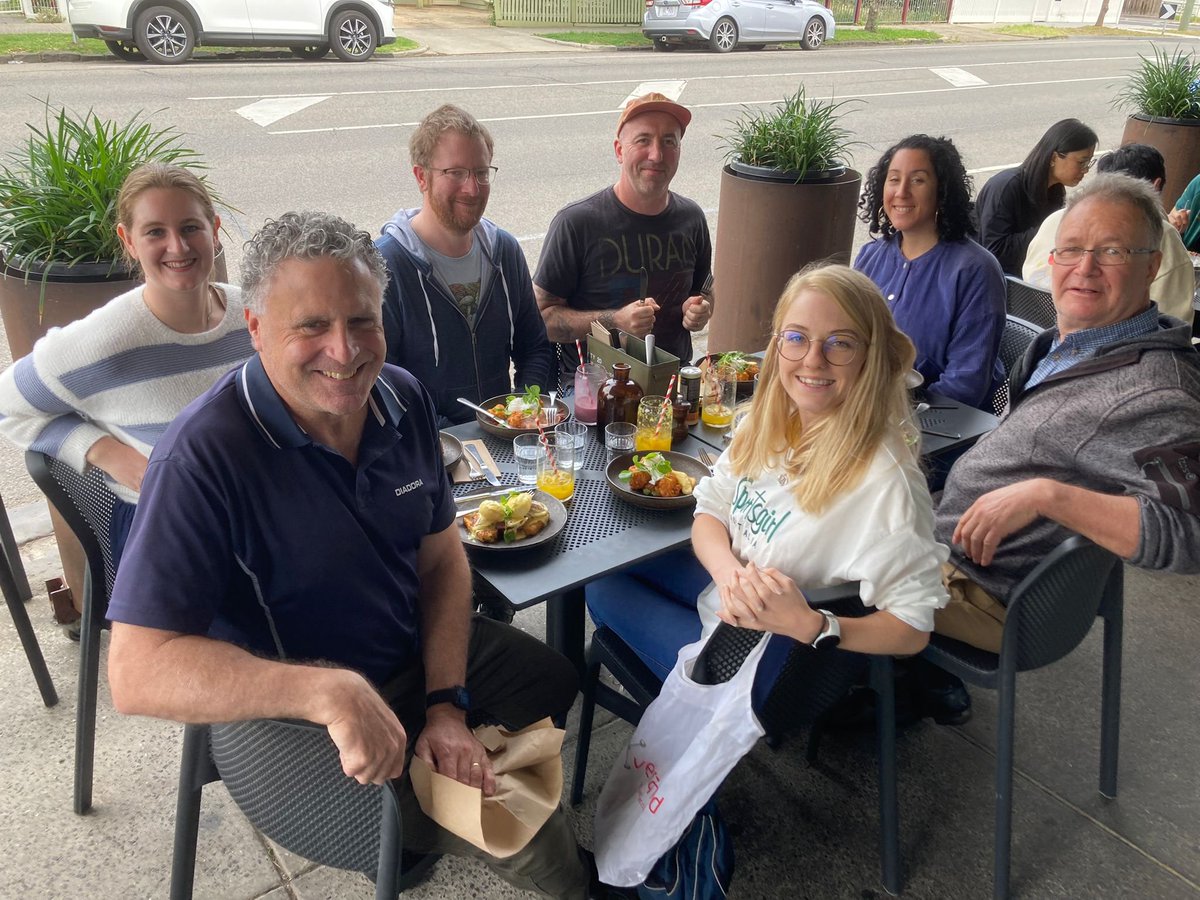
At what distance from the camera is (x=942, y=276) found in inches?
139

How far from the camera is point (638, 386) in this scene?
292cm

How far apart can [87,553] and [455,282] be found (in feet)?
5.24

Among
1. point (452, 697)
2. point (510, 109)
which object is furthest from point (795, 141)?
point (510, 109)

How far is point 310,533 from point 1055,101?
1687 centimetres

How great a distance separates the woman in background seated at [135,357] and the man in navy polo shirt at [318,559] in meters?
0.79

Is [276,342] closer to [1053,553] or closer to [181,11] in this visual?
[1053,553]

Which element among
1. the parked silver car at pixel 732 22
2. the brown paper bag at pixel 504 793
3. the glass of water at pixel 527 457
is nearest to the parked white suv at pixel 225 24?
the parked silver car at pixel 732 22

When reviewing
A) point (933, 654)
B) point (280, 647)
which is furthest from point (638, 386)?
point (280, 647)

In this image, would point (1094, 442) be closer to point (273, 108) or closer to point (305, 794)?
point (305, 794)

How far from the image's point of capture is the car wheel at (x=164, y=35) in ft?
40.6

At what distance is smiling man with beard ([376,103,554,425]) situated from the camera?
333 centimetres

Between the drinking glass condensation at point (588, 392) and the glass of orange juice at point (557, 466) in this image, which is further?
the drinking glass condensation at point (588, 392)

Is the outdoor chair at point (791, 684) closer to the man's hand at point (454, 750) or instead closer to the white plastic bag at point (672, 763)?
the white plastic bag at point (672, 763)

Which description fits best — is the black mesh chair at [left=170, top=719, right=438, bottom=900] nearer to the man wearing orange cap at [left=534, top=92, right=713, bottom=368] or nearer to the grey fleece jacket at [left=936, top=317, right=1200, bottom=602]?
the grey fleece jacket at [left=936, top=317, right=1200, bottom=602]
